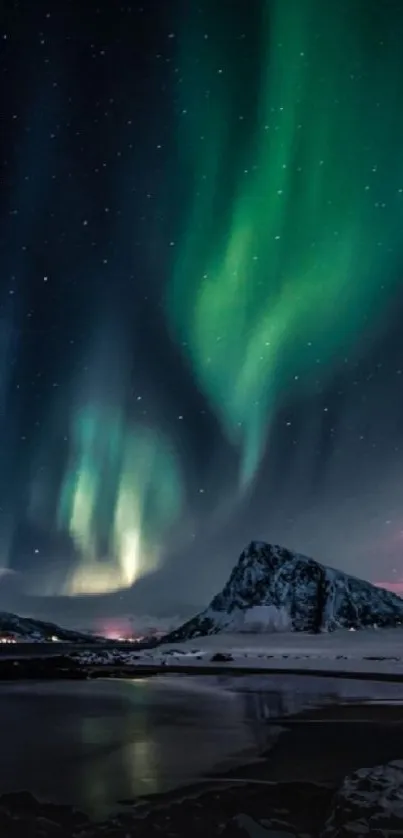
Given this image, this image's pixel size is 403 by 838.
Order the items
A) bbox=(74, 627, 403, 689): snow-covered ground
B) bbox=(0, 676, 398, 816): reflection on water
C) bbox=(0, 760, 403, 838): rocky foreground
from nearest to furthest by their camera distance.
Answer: bbox=(0, 760, 403, 838): rocky foreground < bbox=(0, 676, 398, 816): reflection on water < bbox=(74, 627, 403, 689): snow-covered ground

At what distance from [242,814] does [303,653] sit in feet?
195

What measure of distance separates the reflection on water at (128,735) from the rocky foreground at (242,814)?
0.63m

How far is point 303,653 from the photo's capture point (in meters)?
67.1

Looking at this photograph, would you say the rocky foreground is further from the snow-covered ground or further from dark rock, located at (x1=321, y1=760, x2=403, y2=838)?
the snow-covered ground

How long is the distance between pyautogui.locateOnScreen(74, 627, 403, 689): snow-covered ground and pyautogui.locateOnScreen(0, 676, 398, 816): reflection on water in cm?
1612

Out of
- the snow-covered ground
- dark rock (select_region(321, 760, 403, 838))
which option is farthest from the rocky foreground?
the snow-covered ground

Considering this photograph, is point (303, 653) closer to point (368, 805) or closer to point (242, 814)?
point (368, 805)

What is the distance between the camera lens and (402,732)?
18.8m

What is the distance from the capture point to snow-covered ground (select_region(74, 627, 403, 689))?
5228 cm

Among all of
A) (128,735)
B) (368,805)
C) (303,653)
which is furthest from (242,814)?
(303,653)

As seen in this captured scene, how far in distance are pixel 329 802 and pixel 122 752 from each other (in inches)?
255

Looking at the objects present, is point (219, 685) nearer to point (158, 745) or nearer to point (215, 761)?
point (158, 745)

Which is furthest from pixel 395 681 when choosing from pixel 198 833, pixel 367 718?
pixel 198 833

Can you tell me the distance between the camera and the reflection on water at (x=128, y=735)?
12594mm
